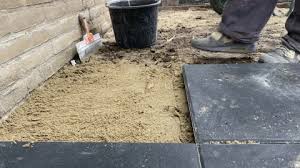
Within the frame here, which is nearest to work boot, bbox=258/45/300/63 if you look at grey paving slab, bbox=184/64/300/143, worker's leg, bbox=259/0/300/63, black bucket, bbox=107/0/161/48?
worker's leg, bbox=259/0/300/63

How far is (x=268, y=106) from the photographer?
4.38 feet

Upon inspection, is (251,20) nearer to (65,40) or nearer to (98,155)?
(65,40)

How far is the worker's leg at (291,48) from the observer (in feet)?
6.23

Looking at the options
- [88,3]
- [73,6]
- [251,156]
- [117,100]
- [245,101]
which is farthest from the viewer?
[88,3]

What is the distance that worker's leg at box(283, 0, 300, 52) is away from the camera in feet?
6.19

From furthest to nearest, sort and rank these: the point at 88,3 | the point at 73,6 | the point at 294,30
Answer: the point at 88,3 → the point at 73,6 → the point at 294,30

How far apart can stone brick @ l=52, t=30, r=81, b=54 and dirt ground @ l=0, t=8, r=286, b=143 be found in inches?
5.7

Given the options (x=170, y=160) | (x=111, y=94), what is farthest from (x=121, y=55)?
(x=170, y=160)

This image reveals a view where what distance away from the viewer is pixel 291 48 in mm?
1935

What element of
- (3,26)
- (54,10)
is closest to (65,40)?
(54,10)

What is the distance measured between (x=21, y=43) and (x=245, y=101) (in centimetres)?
113

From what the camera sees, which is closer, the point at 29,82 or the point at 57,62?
the point at 29,82

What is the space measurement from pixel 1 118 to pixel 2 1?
0.53m

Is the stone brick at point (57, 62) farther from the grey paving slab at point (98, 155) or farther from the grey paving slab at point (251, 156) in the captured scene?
the grey paving slab at point (251, 156)
